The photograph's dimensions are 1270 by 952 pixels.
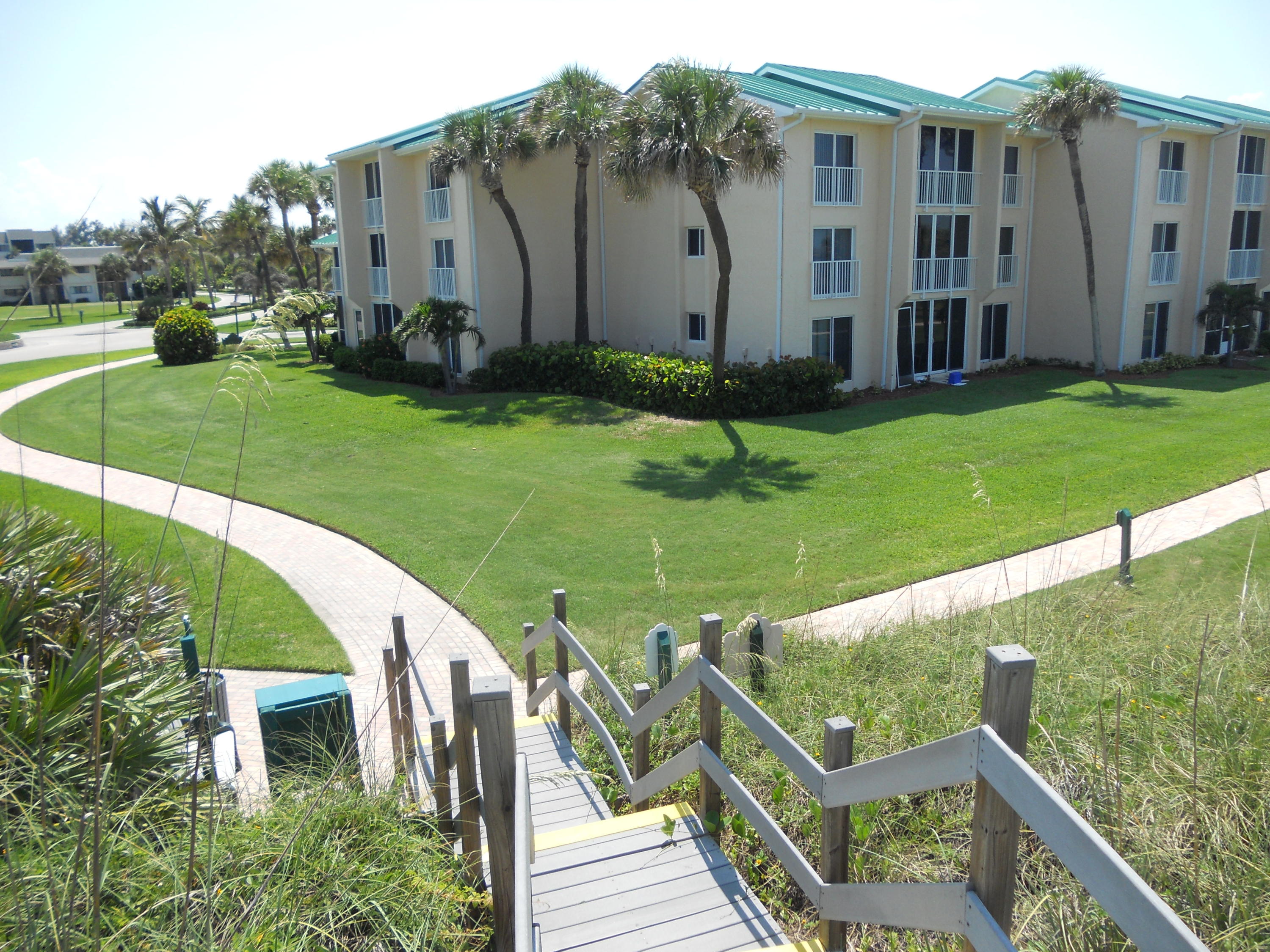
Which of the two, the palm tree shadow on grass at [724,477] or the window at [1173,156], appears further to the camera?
the window at [1173,156]

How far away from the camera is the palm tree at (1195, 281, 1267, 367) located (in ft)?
90.2

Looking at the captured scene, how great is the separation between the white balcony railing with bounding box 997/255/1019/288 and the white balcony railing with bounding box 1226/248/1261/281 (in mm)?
7164

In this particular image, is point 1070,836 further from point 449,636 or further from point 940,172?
point 940,172

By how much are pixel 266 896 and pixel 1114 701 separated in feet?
13.6

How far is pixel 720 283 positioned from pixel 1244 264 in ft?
66.1

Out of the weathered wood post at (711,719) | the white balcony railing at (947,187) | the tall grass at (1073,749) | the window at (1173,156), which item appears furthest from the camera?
the window at (1173,156)

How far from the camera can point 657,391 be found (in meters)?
22.8

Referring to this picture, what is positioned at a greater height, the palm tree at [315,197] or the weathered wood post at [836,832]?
the palm tree at [315,197]

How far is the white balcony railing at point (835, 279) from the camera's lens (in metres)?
23.4

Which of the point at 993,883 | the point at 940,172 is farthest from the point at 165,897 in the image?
the point at 940,172

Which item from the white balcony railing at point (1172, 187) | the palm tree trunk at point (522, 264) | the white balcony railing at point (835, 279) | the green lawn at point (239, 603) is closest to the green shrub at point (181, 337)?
the palm tree trunk at point (522, 264)

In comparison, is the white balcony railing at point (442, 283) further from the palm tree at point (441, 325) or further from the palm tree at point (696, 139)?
the palm tree at point (696, 139)

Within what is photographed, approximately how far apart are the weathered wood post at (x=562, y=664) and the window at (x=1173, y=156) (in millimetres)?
27648

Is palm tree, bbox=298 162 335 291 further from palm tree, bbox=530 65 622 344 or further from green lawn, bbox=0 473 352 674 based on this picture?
green lawn, bbox=0 473 352 674
